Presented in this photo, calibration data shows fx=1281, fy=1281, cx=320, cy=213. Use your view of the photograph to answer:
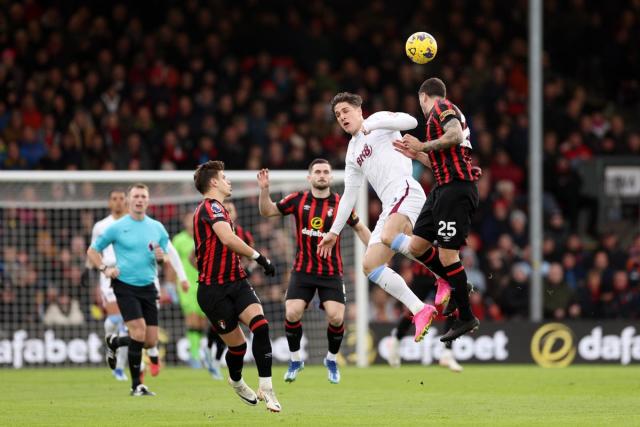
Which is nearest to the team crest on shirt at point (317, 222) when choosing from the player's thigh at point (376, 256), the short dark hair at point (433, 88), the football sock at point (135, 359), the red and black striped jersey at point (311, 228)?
the red and black striped jersey at point (311, 228)

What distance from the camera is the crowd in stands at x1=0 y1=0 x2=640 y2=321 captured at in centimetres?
2102

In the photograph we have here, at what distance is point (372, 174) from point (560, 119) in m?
11.8

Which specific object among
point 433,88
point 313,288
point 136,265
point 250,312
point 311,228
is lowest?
point 250,312

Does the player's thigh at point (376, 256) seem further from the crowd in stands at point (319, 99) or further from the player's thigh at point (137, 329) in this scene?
the crowd in stands at point (319, 99)

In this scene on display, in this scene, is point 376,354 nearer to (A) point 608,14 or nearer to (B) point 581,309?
(B) point 581,309

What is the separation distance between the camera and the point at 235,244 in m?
11.1

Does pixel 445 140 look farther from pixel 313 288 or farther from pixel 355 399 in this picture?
pixel 313 288

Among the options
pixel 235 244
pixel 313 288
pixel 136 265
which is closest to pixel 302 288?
pixel 313 288

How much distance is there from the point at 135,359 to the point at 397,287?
305 cm

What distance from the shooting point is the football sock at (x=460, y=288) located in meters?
12.0

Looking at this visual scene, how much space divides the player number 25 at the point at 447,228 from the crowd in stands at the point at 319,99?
314 inches

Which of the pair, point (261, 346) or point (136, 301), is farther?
point (136, 301)

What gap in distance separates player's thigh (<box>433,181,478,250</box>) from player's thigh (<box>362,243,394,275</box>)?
0.99 m

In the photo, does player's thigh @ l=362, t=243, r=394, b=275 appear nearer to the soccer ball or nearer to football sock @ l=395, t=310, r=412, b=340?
the soccer ball
